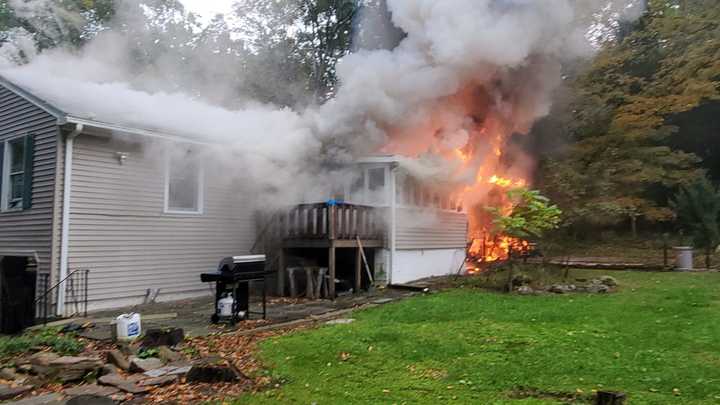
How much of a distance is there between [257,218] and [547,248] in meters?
9.44

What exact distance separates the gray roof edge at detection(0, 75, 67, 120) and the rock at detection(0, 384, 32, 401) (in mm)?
5124

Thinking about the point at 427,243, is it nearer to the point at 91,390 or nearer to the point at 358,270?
the point at 358,270

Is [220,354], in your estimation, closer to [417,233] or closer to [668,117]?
[417,233]

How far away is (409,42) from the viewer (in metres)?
12.8

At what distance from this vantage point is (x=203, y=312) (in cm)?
961

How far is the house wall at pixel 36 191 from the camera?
31.4 feet

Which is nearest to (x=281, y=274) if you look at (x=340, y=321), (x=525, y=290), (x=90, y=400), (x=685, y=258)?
(x=340, y=321)

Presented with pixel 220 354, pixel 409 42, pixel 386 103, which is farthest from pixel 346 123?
pixel 220 354

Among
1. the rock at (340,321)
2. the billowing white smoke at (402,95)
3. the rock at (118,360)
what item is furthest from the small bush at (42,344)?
the billowing white smoke at (402,95)

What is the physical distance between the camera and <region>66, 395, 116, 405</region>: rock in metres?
4.65

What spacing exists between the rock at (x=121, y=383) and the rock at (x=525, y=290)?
7.59m

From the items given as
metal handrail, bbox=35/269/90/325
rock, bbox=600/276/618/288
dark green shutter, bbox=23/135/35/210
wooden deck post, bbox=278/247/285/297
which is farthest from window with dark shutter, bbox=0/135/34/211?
rock, bbox=600/276/618/288

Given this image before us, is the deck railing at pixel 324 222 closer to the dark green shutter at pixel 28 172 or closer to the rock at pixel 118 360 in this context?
the dark green shutter at pixel 28 172

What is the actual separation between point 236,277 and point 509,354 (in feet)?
13.1
